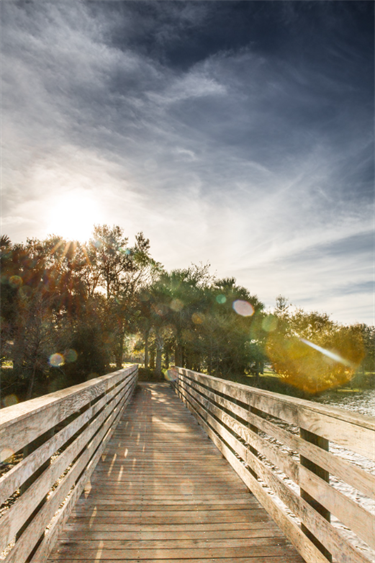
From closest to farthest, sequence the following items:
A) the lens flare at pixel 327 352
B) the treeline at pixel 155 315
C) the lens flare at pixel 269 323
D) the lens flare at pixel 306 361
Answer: the treeline at pixel 155 315
the lens flare at pixel 306 361
the lens flare at pixel 327 352
the lens flare at pixel 269 323

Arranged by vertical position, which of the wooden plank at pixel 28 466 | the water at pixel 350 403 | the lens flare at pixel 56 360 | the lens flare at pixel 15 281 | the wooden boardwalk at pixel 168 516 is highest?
the lens flare at pixel 15 281

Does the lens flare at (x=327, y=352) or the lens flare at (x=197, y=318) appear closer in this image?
the lens flare at (x=197, y=318)

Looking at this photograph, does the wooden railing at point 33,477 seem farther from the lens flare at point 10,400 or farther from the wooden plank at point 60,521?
the lens flare at point 10,400

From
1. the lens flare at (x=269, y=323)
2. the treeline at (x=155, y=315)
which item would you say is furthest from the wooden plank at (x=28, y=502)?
the lens flare at (x=269, y=323)

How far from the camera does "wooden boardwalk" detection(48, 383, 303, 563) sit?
253 centimetres

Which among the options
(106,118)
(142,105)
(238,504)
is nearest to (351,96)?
(142,105)

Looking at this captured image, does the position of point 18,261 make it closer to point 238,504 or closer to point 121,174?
point 121,174

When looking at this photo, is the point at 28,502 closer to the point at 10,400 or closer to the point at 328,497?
the point at 328,497

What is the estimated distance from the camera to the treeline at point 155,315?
23.0 meters

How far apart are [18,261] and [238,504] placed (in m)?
25.8

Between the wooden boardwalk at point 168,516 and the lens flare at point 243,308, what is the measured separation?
2718cm

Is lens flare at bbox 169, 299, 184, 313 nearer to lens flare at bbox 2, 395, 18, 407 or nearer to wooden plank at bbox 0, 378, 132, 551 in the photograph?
lens flare at bbox 2, 395, 18, 407

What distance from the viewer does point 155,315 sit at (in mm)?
28531

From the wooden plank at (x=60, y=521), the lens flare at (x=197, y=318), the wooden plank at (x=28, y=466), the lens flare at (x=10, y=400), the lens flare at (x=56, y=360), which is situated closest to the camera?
the wooden plank at (x=28, y=466)
